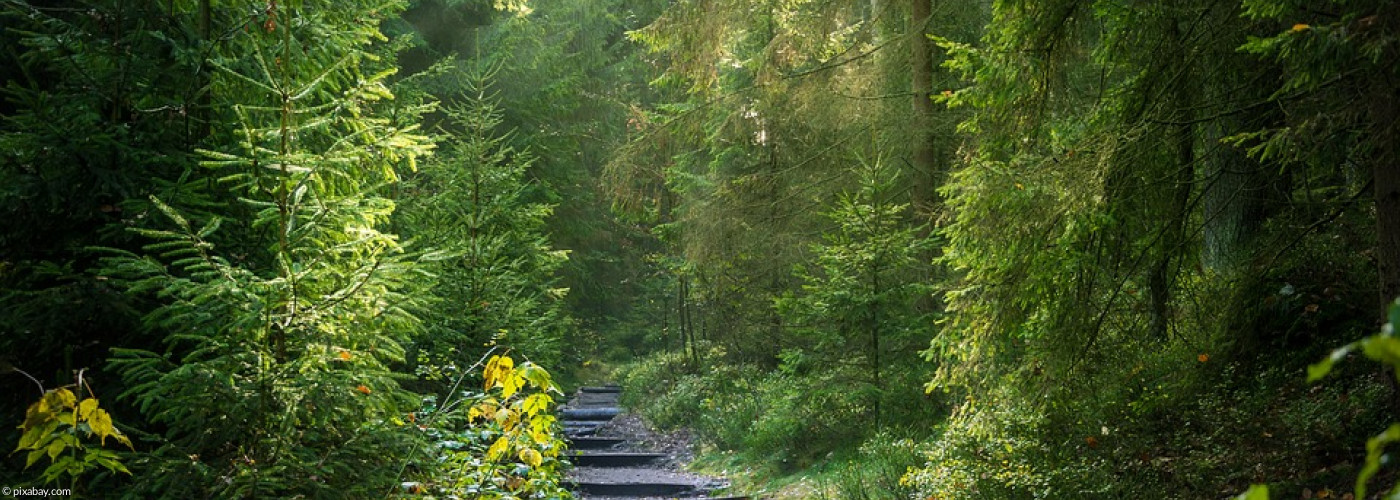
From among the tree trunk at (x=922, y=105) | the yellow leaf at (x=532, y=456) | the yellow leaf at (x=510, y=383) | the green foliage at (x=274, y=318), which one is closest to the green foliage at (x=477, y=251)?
the green foliage at (x=274, y=318)

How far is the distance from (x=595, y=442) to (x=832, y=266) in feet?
22.2

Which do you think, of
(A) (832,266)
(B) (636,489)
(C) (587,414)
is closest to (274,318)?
(A) (832,266)

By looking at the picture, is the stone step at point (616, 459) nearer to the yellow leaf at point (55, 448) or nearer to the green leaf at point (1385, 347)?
the yellow leaf at point (55, 448)

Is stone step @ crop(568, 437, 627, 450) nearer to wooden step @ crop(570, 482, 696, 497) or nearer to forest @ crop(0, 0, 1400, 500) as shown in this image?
wooden step @ crop(570, 482, 696, 497)

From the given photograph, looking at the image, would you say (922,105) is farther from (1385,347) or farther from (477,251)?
(1385,347)

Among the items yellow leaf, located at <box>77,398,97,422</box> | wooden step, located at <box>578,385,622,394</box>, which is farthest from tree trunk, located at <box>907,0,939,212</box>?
wooden step, located at <box>578,385,622,394</box>

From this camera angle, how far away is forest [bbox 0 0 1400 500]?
4469mm

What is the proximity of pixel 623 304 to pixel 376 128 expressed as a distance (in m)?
27.2

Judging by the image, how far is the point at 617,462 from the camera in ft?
48.6

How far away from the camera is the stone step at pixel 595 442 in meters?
16.2

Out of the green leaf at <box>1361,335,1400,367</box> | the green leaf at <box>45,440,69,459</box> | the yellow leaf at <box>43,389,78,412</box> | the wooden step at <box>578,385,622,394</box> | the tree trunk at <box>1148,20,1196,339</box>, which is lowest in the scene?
the wooden step at <box>578,385,622,394</box>

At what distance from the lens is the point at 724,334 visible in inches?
770

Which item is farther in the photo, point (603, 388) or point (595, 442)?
point (603, 388)

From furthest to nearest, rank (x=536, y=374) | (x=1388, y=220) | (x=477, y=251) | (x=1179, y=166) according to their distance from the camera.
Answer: (x=477, y=251), (x=1179, y=166), (x=1388, y=220), (x=536, y=374)
